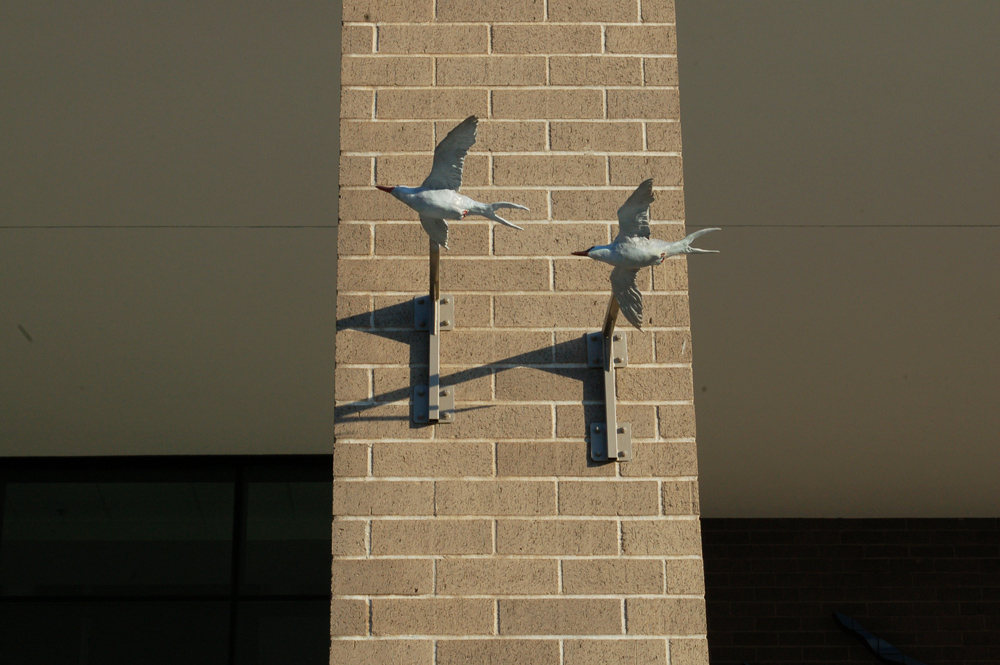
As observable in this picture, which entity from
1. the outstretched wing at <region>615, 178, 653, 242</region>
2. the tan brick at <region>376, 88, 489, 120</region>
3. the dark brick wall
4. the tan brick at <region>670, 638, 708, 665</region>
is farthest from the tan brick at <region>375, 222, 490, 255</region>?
the dark brick wall

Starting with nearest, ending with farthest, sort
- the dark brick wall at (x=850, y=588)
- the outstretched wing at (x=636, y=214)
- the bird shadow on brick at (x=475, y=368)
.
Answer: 1. the outstretched wing at (x=636, y=214)
2. the bird shadow on brick at (x=475, y=368)
3. the dark brick wall at (x=850, y=588)

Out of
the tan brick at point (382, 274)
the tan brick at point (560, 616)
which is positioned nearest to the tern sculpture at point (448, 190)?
the tan brick at point (382, 274)

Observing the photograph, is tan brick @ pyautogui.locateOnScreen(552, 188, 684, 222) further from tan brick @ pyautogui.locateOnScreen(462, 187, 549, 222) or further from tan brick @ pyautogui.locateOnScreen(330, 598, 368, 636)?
tan brick @ pyautogui.locateOnScreen(330, 598, 368, 636)

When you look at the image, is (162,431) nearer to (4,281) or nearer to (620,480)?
(4,281)

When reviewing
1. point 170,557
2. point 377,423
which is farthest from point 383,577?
point 170,557

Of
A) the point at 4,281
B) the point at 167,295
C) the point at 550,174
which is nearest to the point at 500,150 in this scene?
the point at 550,174

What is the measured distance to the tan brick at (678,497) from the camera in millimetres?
2926

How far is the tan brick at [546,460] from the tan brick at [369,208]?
2.39ft

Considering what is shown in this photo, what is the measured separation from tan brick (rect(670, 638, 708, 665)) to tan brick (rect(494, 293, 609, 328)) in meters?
0.88

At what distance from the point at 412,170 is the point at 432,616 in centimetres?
126

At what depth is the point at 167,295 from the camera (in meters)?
6.86

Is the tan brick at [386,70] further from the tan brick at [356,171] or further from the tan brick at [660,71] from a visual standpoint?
the tan brick at [660,71]

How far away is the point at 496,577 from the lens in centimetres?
286

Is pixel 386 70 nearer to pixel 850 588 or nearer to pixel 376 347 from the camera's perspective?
pixel 376 347
